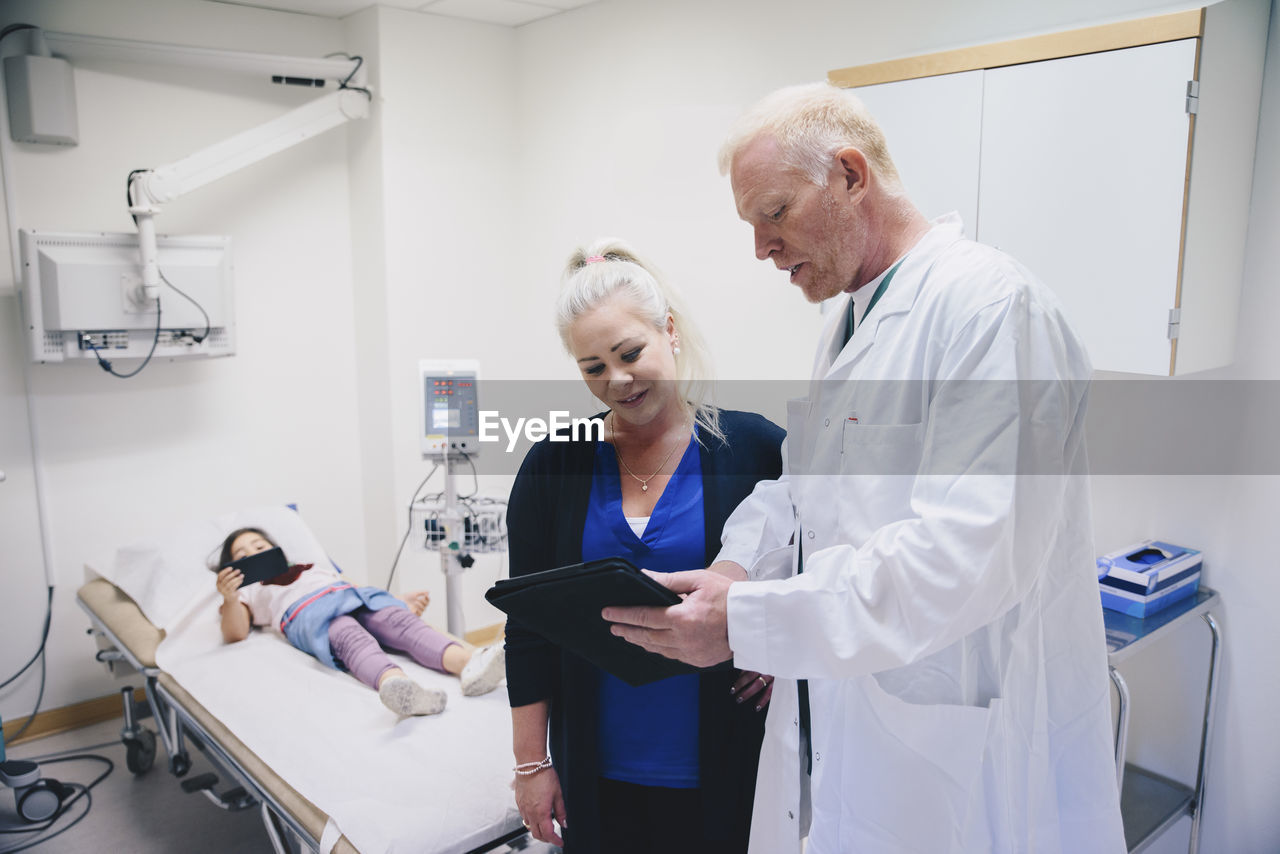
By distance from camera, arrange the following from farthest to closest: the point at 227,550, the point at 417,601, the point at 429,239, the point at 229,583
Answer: the point at 429,239
the point at 227,550
the point at 417,601
the point at 229,583

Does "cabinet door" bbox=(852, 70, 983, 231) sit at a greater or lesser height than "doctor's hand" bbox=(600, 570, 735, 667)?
greater

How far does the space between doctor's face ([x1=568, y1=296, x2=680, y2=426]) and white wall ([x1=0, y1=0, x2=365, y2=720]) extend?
2.47 metres

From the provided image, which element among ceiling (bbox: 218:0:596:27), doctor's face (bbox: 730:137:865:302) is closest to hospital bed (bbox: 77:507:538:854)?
doctor's face (bbox: 730:137:865:302)

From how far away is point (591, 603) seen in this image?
3.65 feet

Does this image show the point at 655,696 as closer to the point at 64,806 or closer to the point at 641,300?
the point at 641,300

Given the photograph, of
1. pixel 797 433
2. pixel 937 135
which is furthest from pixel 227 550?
pixel 937 135

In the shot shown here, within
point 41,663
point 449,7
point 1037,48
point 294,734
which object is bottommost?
point 41,663

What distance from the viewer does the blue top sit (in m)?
1.37

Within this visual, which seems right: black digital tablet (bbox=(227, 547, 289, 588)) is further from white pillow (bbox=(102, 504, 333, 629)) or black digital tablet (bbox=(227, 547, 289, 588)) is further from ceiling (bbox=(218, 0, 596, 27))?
ceiling (bbox=(218, 0, 596, 27))

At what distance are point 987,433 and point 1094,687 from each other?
1.31 feet

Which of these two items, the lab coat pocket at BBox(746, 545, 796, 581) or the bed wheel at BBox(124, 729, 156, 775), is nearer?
the lab coat pocket at BBox(746, 545, 796, 581)

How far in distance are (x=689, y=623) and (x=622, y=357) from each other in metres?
0.51

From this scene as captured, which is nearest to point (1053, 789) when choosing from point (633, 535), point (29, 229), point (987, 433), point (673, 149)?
point (987, 433)

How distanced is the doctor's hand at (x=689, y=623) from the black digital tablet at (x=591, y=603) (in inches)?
0.5
